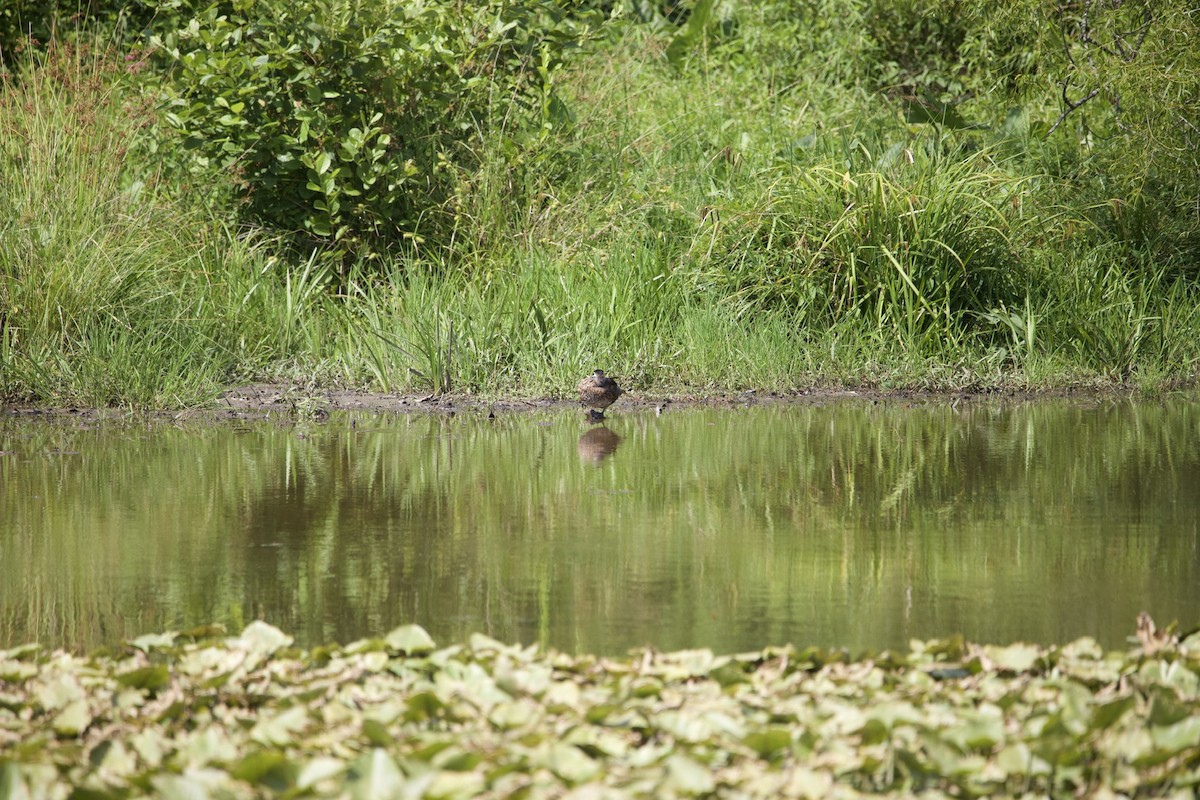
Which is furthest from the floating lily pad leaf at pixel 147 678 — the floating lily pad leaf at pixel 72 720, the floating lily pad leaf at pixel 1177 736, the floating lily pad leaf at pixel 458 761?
the floating lily pad leaf at pixel 1177 736

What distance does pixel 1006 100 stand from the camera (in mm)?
12289

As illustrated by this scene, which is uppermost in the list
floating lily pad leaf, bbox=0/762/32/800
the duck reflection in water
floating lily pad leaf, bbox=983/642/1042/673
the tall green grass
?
the tall green grass

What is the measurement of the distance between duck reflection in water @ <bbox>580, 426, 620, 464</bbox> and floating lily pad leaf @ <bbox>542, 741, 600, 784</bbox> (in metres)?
3.74

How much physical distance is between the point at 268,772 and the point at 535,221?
7969 millimetres

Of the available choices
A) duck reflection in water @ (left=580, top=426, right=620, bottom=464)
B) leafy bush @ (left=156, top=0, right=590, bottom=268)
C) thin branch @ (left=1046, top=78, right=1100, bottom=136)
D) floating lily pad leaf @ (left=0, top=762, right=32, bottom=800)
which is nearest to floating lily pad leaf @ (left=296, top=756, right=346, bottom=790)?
floating lily pad leaf @ (left=0, top=762, right=32, bottom=800)

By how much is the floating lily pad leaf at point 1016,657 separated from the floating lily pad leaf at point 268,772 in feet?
5.24

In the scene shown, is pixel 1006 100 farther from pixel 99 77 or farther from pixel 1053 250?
pixel 99 77

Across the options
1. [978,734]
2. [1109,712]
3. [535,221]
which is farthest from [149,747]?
[535,221]

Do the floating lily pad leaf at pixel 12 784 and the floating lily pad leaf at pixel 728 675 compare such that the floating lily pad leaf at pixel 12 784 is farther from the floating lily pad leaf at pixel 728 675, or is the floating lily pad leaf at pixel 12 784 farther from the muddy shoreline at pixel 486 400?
the muddy shoreline at pixel 486 400

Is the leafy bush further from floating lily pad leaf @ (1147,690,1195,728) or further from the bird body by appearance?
floating lily pad leaf @ (1147,690,1195,728)

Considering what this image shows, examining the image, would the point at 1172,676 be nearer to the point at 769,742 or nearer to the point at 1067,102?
the point at 769,742

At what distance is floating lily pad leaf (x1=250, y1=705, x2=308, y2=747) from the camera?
9.27 feet

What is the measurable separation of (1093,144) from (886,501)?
617 cm

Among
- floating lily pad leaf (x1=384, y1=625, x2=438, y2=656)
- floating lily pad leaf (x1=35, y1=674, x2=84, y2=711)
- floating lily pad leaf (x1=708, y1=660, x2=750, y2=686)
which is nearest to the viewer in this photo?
floating lily pad leaf (x1=35, y1=674, x2=84, y2=711)
